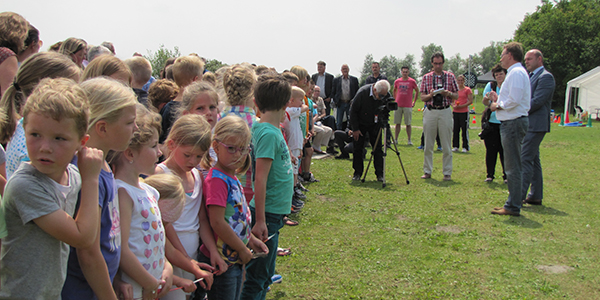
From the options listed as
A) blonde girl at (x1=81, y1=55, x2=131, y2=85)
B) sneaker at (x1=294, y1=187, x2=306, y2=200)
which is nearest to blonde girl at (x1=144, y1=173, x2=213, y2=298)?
blonde girl at (x1=81, y1=55, x2=131, y2=85)

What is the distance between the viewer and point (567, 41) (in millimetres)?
40406

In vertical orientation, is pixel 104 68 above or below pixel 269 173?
above

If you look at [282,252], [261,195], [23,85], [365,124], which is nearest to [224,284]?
[261,195]

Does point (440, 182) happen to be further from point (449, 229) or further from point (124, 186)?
point (124, 186)

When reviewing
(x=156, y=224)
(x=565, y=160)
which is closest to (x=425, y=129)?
(x=565, y=160)

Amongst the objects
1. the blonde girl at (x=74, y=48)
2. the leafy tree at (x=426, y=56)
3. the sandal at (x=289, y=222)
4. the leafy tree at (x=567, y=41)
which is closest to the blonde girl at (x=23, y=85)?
the blonde girl at (x=74, y=48)

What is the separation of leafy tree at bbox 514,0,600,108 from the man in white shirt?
126 feet

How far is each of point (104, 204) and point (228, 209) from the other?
82 centimetres

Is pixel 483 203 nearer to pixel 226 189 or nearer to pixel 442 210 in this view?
pixel 442 210

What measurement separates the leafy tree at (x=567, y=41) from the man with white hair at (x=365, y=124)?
1468 inches

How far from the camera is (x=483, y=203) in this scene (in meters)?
6.17

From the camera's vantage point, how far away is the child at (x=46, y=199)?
129cm

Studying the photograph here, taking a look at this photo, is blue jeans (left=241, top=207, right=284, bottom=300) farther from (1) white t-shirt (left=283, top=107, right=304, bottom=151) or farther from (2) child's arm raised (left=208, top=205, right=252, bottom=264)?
(1) white t-shirt (left=283, top=107, right=304, bottom=151)

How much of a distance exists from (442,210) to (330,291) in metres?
2.98
